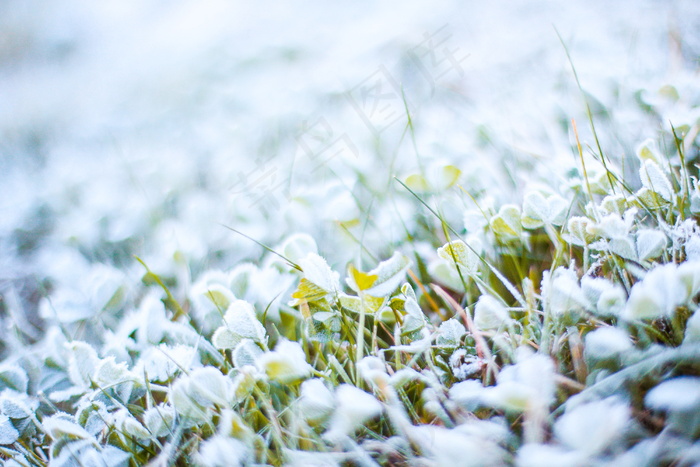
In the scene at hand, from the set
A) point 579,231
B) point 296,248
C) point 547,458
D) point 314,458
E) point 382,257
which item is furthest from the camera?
point 382,257

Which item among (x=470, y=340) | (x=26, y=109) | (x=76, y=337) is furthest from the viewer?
(x=26, y=109)

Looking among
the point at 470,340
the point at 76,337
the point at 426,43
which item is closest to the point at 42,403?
the point at 76,337

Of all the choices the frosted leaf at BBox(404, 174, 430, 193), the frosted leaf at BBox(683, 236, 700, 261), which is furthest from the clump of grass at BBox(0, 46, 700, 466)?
the frosted leaf at BBox(404, 174, 430, 193)

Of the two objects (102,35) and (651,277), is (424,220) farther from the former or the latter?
(102,35)

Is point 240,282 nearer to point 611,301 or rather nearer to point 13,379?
point 13,379

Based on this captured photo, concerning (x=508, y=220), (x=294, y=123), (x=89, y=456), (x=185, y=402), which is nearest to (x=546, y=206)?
(x=508, y=220)

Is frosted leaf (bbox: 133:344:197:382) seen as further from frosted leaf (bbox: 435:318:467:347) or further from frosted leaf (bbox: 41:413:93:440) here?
frosted leaf (bbox: 435:318:467:347)
